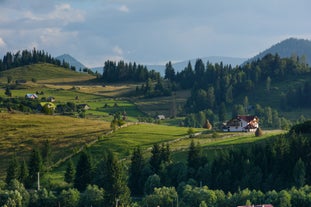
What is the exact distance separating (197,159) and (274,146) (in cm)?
1079

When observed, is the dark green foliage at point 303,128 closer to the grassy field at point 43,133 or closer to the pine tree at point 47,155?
the grassy field at point 43,133

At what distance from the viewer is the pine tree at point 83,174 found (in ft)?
291

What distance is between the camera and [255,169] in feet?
275

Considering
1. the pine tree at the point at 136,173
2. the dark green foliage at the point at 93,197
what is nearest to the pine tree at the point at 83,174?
the pine tree at the point at 136,173

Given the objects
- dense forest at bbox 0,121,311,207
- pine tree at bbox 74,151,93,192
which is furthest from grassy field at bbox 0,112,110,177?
pine tree at bbox 74,151,93,192

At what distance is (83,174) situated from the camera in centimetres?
8938

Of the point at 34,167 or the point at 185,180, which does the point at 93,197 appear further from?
the point at 34,167

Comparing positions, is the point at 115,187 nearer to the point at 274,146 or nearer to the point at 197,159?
the point at 197,159

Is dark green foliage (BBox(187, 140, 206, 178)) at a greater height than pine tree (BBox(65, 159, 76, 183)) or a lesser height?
greater

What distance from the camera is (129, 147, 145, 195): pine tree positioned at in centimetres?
8844

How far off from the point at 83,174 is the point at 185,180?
14.4 meters

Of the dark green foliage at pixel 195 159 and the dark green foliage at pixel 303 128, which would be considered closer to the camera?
the dark green foliage at pixel 195 159

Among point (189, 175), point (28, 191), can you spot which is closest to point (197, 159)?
point (189, 175)

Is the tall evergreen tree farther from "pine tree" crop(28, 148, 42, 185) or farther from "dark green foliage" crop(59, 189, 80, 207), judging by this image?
"pine tree" crop(28, 148, 42, 185)
